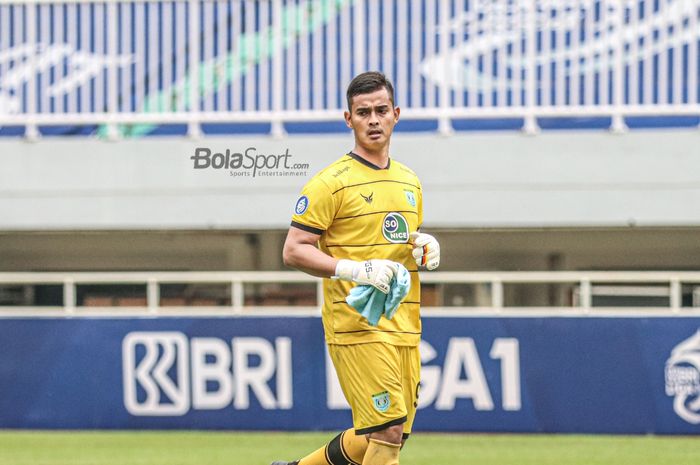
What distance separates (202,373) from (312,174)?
1893 millimetres

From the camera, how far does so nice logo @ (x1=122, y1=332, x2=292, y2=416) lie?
477 inches

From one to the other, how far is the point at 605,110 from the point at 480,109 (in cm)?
104

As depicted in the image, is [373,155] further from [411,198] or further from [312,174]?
[312,174]

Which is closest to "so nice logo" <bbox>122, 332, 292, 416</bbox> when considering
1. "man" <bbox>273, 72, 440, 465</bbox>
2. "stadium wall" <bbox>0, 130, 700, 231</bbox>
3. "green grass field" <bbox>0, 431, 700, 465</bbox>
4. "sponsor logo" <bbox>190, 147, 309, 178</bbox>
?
"green grass field" <bbox>0, 431, 700, 465</bbox>

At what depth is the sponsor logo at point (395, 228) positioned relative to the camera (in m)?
6.46

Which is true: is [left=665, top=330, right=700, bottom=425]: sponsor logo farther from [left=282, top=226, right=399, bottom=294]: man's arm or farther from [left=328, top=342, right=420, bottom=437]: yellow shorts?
[left=282, top=226, right=399, bottom=294]: man's arm

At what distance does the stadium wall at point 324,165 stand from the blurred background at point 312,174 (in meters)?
0.02

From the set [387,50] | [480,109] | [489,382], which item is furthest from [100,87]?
[489,382]

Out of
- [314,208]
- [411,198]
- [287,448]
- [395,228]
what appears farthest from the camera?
[287,448]

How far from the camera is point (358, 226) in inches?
254

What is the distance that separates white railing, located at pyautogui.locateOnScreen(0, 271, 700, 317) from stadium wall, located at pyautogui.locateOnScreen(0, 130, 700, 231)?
0.46m

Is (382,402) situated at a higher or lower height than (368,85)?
lower

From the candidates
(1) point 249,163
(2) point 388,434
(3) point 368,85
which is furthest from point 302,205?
(1) point 249,163

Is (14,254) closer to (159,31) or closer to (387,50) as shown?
(159,31)
